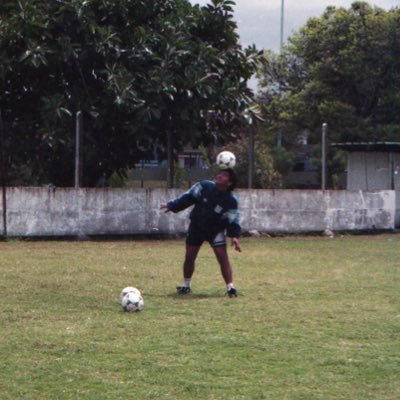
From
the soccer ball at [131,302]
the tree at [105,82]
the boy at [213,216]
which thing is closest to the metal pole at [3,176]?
the tree at [105,82]

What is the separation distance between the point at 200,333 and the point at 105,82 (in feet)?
44.1

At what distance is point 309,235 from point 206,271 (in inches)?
333

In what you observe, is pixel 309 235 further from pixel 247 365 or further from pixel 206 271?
pixel 247 365

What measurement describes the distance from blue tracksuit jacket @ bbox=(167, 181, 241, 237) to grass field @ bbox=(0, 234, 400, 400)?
2.61 feet

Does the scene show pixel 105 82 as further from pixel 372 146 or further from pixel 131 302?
pixel 131 302

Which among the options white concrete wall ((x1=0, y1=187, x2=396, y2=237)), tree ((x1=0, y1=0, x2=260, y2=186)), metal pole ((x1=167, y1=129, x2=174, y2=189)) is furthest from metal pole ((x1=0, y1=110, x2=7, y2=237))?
metal pole ((x1=167, y1=129, x2=174, y2=189))

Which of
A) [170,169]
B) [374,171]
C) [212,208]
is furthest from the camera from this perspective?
[374,171]

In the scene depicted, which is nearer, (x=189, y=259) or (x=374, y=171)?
(x=189, y=259)

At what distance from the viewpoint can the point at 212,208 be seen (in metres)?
11.3

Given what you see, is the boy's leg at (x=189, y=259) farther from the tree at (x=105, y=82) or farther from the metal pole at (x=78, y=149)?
the tree at (x=105, y=82)

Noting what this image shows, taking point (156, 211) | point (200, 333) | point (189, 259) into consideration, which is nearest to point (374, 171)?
point (156, 211)

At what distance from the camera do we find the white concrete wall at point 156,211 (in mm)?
19109

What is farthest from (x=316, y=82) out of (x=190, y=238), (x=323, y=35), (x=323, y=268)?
(x=190, y=238)

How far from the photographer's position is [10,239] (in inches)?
743
